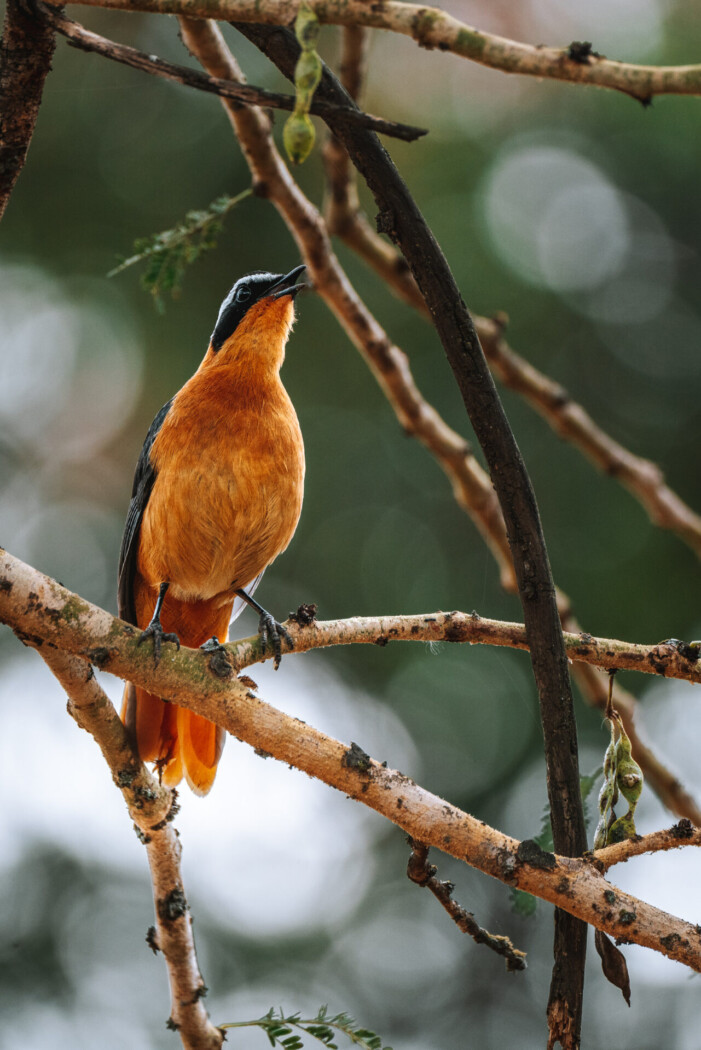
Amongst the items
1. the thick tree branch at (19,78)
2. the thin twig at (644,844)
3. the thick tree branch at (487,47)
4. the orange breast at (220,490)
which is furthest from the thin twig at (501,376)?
the thick tree branch at (487,47)

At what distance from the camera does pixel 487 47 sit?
5.52 ft

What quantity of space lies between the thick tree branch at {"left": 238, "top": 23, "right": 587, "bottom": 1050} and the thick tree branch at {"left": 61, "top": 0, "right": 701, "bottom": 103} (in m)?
0.40

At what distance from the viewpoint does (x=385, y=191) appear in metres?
2.19

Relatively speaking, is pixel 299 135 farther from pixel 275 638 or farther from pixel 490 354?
pixel 490 354

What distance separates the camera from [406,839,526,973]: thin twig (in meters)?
2.41

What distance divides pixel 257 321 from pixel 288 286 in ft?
0.89

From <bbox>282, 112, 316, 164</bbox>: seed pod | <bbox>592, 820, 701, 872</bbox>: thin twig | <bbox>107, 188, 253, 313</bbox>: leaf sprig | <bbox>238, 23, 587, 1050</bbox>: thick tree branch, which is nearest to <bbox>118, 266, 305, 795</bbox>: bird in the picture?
<bbox>107, 188, 253, 313</bbox>: leaf sprig

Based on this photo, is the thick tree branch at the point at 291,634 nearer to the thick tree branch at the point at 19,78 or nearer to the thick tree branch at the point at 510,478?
the thick tree branch at the point at 510,478

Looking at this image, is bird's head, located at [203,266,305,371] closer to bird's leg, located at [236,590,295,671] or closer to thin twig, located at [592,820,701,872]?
bird's leg, located at [236,590,295,671]

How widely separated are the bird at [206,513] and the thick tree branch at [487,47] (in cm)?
232

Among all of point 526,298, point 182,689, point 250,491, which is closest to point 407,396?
point 250,491

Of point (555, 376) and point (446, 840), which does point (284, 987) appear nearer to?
point (555, 376)

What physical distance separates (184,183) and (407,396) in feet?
17.8

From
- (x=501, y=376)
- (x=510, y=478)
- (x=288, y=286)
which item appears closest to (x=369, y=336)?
(x=288, y=286)
